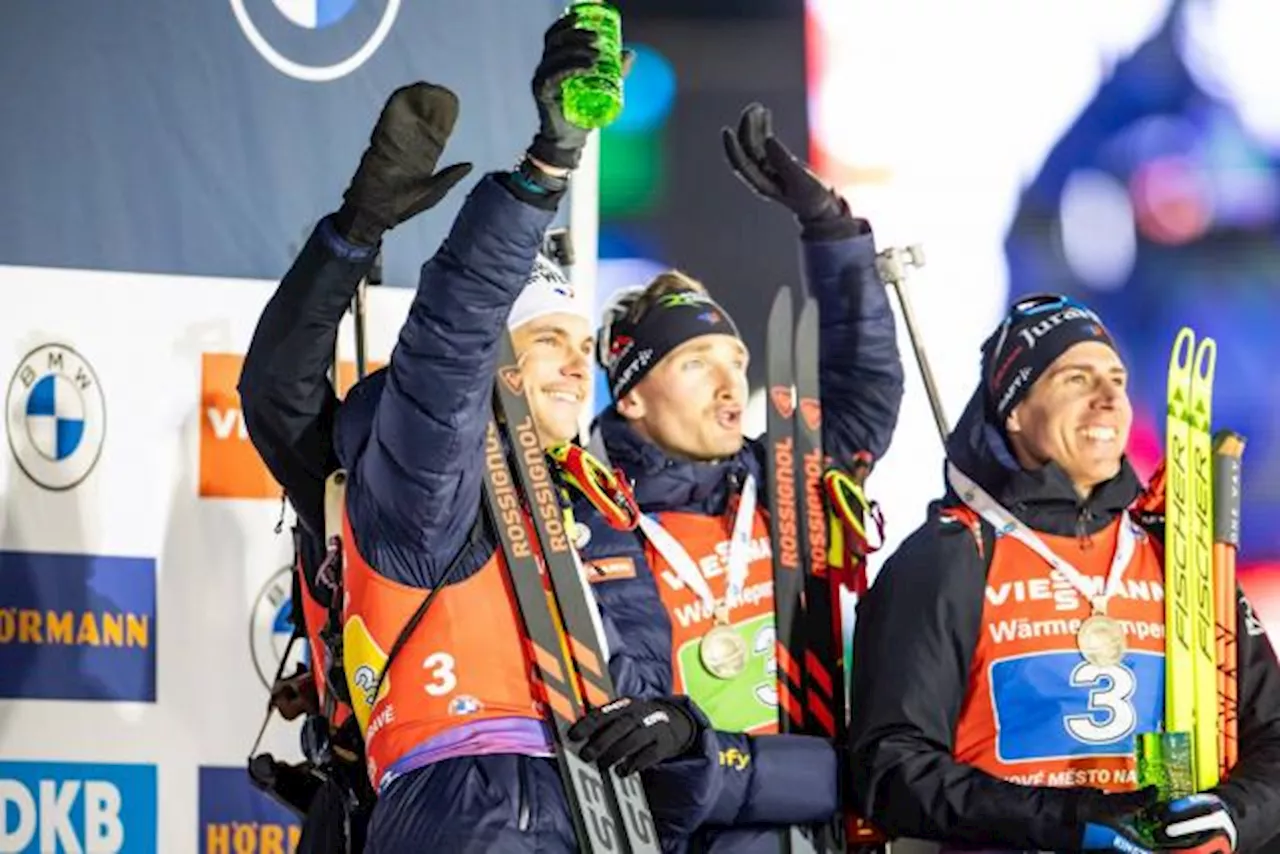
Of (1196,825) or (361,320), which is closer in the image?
(1196,825)

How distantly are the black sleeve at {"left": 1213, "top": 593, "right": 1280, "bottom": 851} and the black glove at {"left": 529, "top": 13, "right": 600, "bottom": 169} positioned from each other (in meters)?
1.44

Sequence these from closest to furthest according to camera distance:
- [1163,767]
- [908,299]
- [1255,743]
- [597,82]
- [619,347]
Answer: [597,82] < [1163,767] < [1255,743] < [619,347] < [908,299]

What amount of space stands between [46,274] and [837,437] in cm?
146

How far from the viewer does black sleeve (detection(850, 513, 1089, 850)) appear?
3.88 meters

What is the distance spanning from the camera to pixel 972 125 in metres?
5.73

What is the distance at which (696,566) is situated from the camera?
4.32 m

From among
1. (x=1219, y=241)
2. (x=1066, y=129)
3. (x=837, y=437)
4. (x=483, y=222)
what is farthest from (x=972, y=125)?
(x=483, y=222)

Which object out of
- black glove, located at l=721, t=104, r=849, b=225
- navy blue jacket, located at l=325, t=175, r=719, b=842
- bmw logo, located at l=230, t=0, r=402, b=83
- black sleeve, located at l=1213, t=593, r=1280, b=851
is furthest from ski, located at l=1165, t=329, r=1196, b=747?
bmw logo, located at l=230, t=0, r=402, b=83

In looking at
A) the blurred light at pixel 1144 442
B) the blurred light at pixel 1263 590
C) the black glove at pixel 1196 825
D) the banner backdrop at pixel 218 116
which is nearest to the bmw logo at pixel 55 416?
the banner backdrop at pixel 218 116

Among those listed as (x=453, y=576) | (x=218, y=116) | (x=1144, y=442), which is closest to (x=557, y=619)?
(x=453, y=576)

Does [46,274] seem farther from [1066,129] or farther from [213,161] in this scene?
[1066,129]

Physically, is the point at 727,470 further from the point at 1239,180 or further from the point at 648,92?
the point at 1239,180

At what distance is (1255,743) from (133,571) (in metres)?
2.02

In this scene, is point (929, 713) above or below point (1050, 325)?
below
